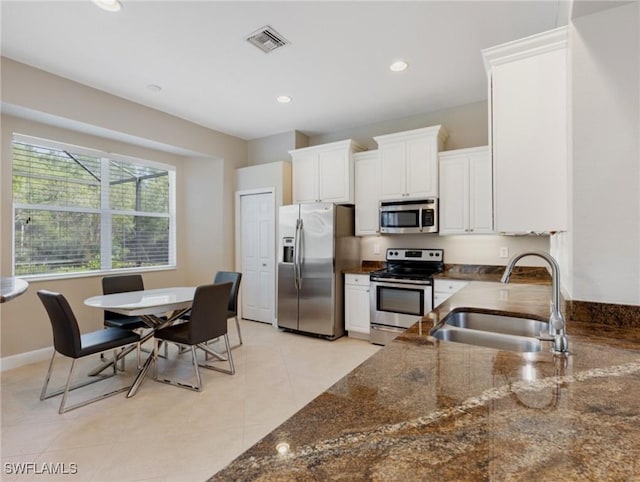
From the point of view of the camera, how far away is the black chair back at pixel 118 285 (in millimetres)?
3360

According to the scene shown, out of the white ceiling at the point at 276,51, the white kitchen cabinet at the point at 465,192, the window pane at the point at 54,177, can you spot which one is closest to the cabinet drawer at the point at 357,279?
the white kitchen cabinet at the point at 465,192

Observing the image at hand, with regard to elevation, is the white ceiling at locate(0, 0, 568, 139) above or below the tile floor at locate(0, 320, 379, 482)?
above

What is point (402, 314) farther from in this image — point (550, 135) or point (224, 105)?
point (224, 105)

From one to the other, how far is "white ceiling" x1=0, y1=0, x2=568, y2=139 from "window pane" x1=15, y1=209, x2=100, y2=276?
151cm

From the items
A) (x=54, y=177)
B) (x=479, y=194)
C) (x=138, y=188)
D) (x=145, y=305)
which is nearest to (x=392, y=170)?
(x=479, y=194)

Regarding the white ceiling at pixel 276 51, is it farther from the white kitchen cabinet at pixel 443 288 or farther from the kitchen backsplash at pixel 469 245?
the white kitchen cabinet at pixel 443 288

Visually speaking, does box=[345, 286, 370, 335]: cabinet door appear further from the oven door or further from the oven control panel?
the oven control panel

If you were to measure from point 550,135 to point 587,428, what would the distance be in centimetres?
163

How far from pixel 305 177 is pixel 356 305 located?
1.88 metres

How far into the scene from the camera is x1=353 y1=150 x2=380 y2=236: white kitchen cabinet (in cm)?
411

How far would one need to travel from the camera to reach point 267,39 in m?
2.62

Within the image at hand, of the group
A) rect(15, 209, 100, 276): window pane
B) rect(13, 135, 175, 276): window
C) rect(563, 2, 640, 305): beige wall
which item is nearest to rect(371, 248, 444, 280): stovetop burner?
rect(563, 2, 640, 305): beige wall

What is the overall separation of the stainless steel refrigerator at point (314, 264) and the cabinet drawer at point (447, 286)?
1.18 metres

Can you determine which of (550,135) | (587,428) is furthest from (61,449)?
(550,135)
